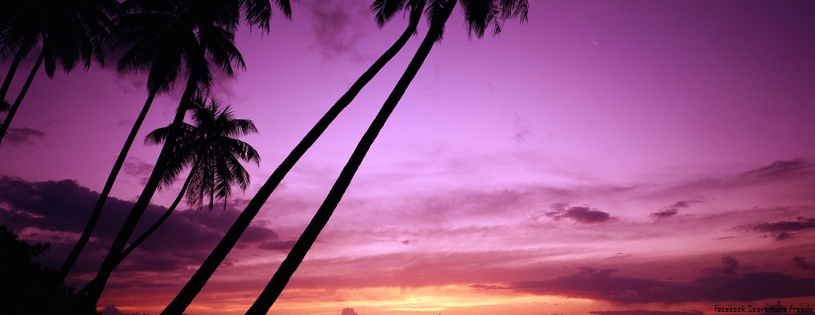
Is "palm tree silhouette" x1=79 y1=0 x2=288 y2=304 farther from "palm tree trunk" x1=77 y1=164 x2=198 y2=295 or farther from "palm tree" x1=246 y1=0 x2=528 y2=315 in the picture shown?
"palm tree" x1=246 y1=0 x2=528 y2=315

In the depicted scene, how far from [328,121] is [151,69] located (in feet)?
41.8

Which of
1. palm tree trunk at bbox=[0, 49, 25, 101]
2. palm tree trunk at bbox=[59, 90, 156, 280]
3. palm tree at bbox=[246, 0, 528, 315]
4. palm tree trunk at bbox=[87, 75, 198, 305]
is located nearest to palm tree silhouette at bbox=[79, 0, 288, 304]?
palm tree trunk at bbox=[87, 75, 198, 305]

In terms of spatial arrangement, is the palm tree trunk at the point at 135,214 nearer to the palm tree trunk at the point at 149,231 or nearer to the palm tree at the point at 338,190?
the palm tree trunk at the point at 149,231

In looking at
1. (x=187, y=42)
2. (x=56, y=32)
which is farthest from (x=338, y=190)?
(x=56, y=32)

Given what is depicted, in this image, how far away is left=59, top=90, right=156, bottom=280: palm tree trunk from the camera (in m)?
17.1

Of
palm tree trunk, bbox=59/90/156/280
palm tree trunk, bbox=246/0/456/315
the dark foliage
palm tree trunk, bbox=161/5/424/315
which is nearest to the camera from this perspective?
the dark foliage

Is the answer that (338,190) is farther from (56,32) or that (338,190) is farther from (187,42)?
(56,32)

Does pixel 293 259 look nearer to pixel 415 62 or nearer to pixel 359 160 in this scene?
→ pixel 359 160

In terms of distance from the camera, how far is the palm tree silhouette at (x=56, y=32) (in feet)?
62.6

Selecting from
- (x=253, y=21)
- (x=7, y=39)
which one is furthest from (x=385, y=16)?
(x=7, y=39)

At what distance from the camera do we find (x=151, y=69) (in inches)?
762

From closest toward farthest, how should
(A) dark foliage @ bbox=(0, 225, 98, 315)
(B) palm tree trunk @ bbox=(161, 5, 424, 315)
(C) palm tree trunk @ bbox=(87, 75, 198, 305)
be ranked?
(A) dark foliage @ bbox=(0, 225, 98, 315), (B) palm tree trunk @ bbox=(161, 5, 424, 315), (C) palm tree trunk @ bbox=(87, 75, 198, 305)

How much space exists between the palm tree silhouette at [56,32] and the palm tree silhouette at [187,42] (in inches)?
133

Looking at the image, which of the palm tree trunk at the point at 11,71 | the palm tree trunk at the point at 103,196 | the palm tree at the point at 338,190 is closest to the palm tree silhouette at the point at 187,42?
the palm tree trunk at the point at 103,196
